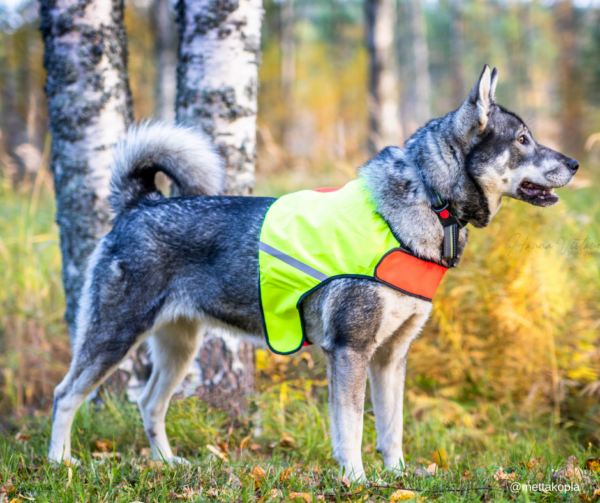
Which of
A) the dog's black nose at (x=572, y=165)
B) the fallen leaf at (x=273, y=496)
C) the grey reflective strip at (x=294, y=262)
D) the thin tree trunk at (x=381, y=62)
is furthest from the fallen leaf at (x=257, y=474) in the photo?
the thin tree trunk at (x=381, y=62)

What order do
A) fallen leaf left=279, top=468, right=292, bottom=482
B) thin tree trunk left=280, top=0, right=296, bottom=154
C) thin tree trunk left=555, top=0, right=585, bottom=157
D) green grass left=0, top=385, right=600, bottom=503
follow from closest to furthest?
1. green grass left=0, top=385, right=600, bottom=503
2. fallen leaf left=279, top=468, right=292, bottom=482
3. thin tree trunk left=555, top=0, right=585, bottom=157
4. thin tree trunk left=280, top=0, right=296, bottom=154

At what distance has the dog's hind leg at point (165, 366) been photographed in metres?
3.12

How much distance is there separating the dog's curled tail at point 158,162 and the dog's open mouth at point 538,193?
73.2 inches

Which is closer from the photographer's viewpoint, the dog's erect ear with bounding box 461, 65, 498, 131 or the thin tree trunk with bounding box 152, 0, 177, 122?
the dog's erect ear with bounding box 461, 65, 498, 131

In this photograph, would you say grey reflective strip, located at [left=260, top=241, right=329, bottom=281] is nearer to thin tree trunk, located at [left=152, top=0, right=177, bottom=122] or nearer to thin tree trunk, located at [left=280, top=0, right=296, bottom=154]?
thin tree trunk, located at [left=152, top=0, right=177, bottom=122]

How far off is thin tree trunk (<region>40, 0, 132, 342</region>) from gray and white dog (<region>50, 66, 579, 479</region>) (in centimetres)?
55

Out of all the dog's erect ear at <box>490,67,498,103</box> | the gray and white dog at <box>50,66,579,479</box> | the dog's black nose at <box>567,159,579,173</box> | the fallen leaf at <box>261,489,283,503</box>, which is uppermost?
the dog's erect ear at <box>490,67,498,103</box>

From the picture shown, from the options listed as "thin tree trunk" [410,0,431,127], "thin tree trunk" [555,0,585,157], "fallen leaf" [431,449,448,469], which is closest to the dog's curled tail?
"fallen leaf" [431,449,448,469]

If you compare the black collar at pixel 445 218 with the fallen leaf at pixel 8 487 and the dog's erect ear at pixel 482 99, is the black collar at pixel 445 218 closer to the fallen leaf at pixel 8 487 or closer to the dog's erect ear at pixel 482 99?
the dog's erect ear at pixel 482 99

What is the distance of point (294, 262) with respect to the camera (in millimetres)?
2613

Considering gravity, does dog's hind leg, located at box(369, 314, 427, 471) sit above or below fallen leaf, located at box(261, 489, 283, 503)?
above

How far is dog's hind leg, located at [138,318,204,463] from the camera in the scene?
3.12 meters

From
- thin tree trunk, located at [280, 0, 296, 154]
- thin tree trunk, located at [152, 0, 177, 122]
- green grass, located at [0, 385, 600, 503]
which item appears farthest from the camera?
thin tree trunk, located at [280, 0, 296, 154]

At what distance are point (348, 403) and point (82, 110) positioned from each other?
2730 millimetres
